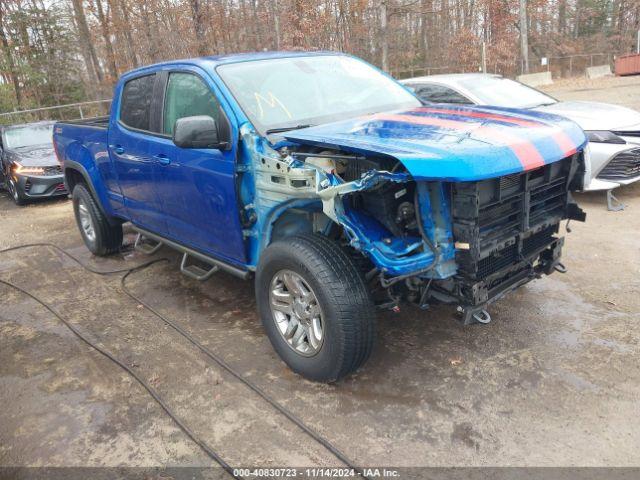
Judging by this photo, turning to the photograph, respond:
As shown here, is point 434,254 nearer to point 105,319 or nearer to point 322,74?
point 322,74

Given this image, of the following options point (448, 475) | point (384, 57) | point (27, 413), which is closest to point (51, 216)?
point (27, 413)

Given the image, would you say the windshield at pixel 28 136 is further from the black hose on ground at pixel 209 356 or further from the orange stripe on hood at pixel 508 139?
the orange stripe on hood at pixel 508 139

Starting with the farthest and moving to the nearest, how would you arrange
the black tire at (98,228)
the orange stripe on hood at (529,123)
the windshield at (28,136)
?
the windshield at (28,136) → the black tire at (98,228) → the orange stripe on hood at (529,123)

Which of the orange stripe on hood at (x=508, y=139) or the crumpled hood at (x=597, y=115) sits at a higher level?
the orange stripe on hood at (x=508, y=139)

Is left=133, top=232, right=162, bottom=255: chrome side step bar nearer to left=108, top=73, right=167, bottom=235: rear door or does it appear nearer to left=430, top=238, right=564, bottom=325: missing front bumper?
left=108, top=73, right=167, bottom=235: rear door

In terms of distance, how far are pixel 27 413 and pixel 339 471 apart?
2.01 metres

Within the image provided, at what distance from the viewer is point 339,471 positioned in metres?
2.55

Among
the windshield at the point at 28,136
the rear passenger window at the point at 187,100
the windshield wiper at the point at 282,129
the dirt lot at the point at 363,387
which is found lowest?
the dirt lot at the point at 363,387

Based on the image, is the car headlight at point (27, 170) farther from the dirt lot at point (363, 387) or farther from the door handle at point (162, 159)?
the door handle at point (162, 159)

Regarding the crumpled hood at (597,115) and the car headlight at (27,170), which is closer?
the crumpled hood at (597,115)

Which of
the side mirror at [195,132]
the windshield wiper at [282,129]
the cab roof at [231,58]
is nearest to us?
the side mirror at [195,132]

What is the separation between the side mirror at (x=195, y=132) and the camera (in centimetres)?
325

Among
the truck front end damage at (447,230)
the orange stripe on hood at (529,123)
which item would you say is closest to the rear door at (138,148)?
the truck front end damage at (447,230)

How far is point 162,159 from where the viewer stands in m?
4.13
